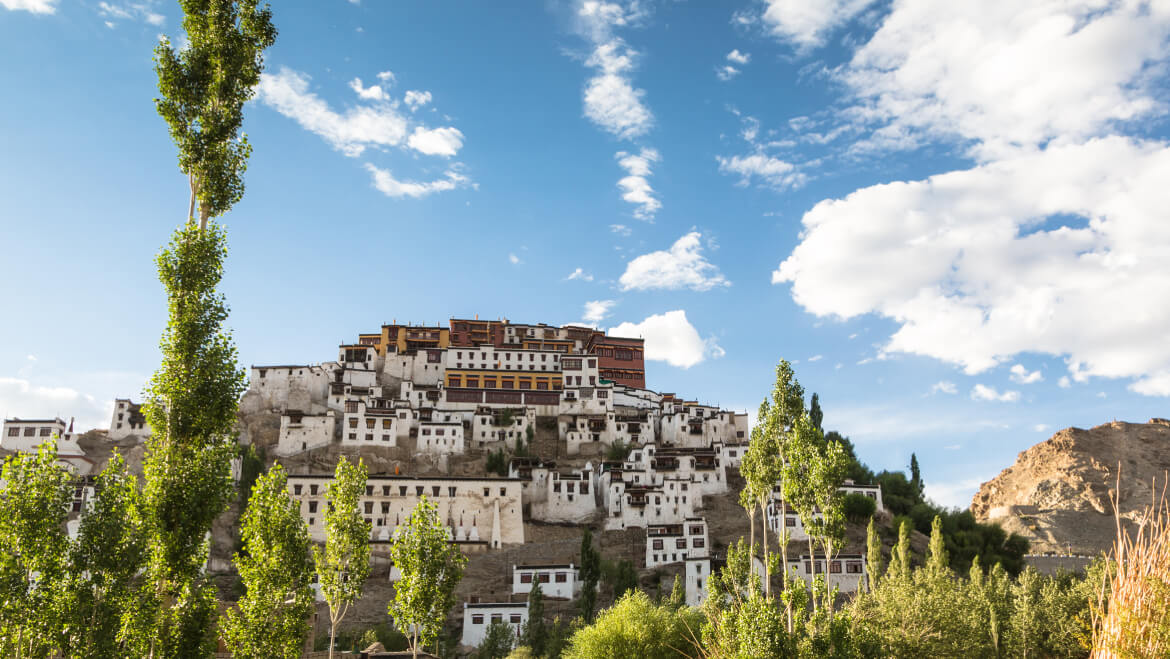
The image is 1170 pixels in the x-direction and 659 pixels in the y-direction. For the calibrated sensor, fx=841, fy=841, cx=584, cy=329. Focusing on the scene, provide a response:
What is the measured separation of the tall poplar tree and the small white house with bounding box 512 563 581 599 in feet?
130

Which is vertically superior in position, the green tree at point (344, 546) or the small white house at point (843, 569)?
the green tree at point (344, 546)

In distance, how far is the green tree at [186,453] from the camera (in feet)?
59.7

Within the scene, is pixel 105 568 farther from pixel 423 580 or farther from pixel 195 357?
pixel 423 580

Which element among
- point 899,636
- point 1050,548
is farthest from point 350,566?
point 1050,548

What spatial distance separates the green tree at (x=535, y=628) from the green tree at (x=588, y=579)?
2767mm

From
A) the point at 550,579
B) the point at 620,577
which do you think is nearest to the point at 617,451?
the point at 550,579

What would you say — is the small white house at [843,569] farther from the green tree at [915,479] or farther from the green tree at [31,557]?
the green tree at [31,557]

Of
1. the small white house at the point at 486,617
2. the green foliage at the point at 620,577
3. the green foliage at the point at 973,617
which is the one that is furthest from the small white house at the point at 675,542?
the green foliage at the point at 973,617

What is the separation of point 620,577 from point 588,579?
2.95m

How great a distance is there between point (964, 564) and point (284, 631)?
58.1 meters

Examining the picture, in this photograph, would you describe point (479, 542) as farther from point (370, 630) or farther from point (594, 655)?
point (594, 655)

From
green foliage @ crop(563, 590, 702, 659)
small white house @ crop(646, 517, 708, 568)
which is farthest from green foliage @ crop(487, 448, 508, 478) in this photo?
green foliage @ crop(563, 590, 702, 659)

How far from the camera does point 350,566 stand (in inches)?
1022

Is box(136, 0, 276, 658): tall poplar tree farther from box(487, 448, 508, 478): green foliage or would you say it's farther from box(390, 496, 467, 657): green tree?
box(487, 448, 508, 478): green foliage
